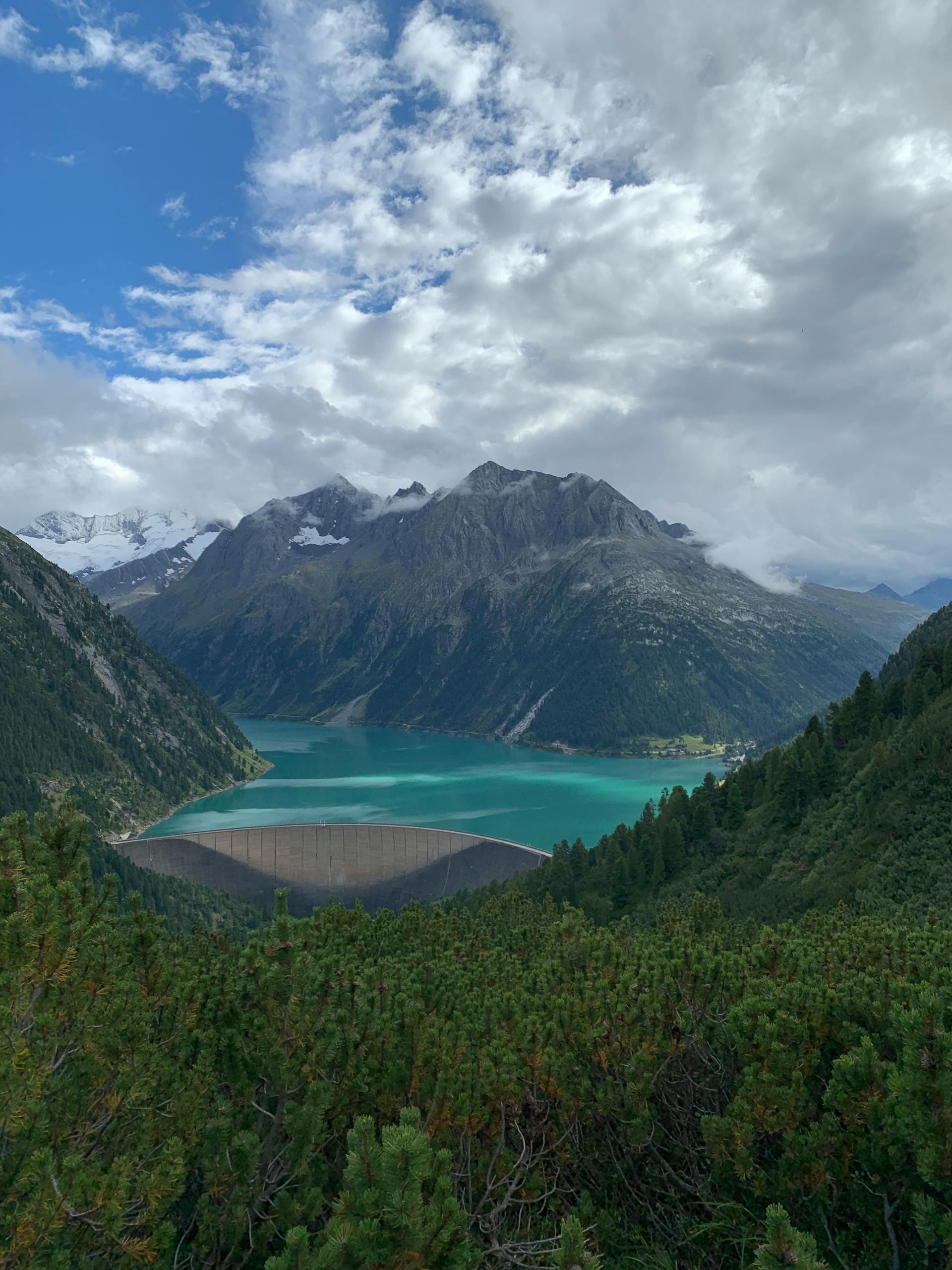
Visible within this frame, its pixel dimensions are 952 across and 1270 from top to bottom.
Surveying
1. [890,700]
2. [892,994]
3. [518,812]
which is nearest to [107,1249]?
[892,994]

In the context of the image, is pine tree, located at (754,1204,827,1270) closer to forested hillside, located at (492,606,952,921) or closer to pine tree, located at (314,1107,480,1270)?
pine tree, located at (314,1107,480,1270)

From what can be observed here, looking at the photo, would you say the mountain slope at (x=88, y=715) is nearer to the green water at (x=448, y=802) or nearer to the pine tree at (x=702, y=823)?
the green water at (x=448, y=802)

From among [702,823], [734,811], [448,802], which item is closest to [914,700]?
[734,811]

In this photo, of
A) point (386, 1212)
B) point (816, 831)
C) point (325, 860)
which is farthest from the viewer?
point (325, 860)

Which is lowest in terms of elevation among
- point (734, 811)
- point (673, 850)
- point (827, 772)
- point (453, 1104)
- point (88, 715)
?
point (673, 850)

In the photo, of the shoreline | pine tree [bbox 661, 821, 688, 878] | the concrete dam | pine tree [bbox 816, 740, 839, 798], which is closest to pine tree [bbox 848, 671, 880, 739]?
pine tree [bbox 816, 740, 839, 798]

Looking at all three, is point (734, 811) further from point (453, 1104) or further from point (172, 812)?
point (172, 812)
